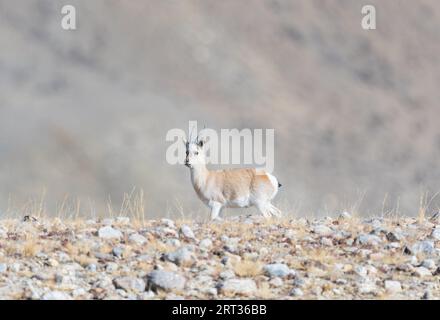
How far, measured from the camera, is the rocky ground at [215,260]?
478 inches

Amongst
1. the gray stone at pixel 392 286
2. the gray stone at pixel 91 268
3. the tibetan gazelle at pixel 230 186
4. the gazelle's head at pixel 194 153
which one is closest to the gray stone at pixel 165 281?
the gray stone at pixel 91 268

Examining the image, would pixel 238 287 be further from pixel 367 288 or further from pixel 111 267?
pixel 111 267

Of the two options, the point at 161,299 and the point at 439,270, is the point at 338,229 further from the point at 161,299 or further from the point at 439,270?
the point at 161,299

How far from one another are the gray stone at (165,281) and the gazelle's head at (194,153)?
8.32 metres

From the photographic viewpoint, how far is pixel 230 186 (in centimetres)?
2042

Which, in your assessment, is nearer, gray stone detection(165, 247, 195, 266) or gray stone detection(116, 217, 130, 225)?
gray stone detection(165, 247, 195, 266)

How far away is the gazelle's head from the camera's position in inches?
806

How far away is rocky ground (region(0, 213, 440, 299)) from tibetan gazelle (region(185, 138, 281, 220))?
353 cm

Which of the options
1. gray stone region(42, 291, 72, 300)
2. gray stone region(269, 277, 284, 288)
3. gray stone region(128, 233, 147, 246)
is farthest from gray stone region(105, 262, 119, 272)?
gray stone region(269, 277, 284, 288)

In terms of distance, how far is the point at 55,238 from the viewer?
14.8 m

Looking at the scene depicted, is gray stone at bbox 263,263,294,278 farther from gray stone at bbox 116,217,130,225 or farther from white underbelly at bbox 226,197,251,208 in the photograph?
white underbelly at bbox 226,197,251,208

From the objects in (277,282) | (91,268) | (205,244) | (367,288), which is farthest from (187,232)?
(367,288)

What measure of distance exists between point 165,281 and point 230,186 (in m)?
8.45
